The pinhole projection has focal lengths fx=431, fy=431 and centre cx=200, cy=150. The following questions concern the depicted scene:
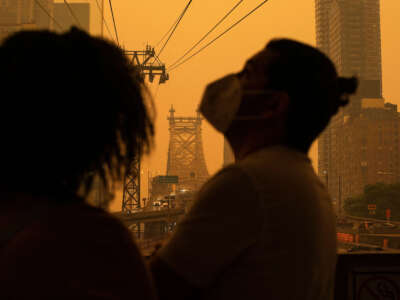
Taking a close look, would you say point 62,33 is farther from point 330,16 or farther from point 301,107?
point 330,16

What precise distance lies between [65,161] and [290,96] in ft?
1.70

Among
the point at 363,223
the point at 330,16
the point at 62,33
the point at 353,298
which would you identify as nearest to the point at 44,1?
the point at 353,298

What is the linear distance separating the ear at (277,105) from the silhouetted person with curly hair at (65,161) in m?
0.37

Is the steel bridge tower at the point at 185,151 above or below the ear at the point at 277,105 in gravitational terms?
above

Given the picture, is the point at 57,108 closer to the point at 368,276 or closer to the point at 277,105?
the point at 277,105

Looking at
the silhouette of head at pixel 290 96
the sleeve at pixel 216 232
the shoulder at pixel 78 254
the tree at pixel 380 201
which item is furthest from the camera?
the tree at pixel 380 201

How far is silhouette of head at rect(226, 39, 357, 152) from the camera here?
2.93 feet

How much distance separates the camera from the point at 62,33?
0.58 metres

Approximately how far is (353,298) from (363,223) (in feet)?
34.2

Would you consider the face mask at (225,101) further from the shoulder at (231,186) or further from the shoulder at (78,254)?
the shoulder at (78,254)

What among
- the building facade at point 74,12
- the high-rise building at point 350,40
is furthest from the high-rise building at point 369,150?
the building facade at point 74,12

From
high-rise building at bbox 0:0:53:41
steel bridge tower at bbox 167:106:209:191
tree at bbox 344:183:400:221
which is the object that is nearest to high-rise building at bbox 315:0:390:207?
tree at bbox 344:183:400:221

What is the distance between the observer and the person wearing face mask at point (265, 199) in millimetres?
748

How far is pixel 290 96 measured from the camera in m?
0.90
